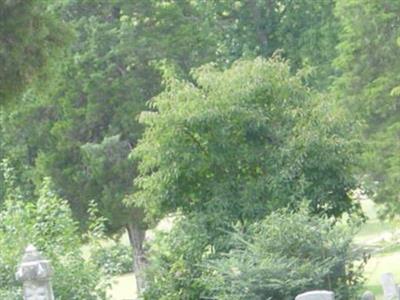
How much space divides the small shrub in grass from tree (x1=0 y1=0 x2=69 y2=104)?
384 cm

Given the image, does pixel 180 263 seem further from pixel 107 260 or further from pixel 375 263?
pixel 375 263

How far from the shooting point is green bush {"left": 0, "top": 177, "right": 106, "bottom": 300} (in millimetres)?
21328

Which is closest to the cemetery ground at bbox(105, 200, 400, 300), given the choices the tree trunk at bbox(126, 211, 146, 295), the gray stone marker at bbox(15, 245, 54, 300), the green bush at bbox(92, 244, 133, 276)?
the tree trunk at bbox(126, 211, 146, 295)

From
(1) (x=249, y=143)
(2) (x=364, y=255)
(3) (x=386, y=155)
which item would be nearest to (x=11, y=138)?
(3) (x=386, y=155)

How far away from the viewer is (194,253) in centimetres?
2186

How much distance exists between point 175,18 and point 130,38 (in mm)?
1879

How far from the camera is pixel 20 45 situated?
764 inches

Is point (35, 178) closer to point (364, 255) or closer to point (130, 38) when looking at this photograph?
point (130, 38)

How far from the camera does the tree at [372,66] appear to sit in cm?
4036

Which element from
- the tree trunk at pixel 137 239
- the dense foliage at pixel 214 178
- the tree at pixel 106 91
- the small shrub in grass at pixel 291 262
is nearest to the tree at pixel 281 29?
the tree at pixel 106 91

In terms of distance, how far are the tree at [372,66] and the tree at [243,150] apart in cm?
1718

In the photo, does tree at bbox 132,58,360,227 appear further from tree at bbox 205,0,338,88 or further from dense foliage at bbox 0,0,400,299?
tree at bbox 205,0,338,88

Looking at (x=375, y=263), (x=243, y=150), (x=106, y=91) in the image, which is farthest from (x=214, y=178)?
(x=106, y=91)

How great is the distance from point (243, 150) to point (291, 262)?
16.3 ft
